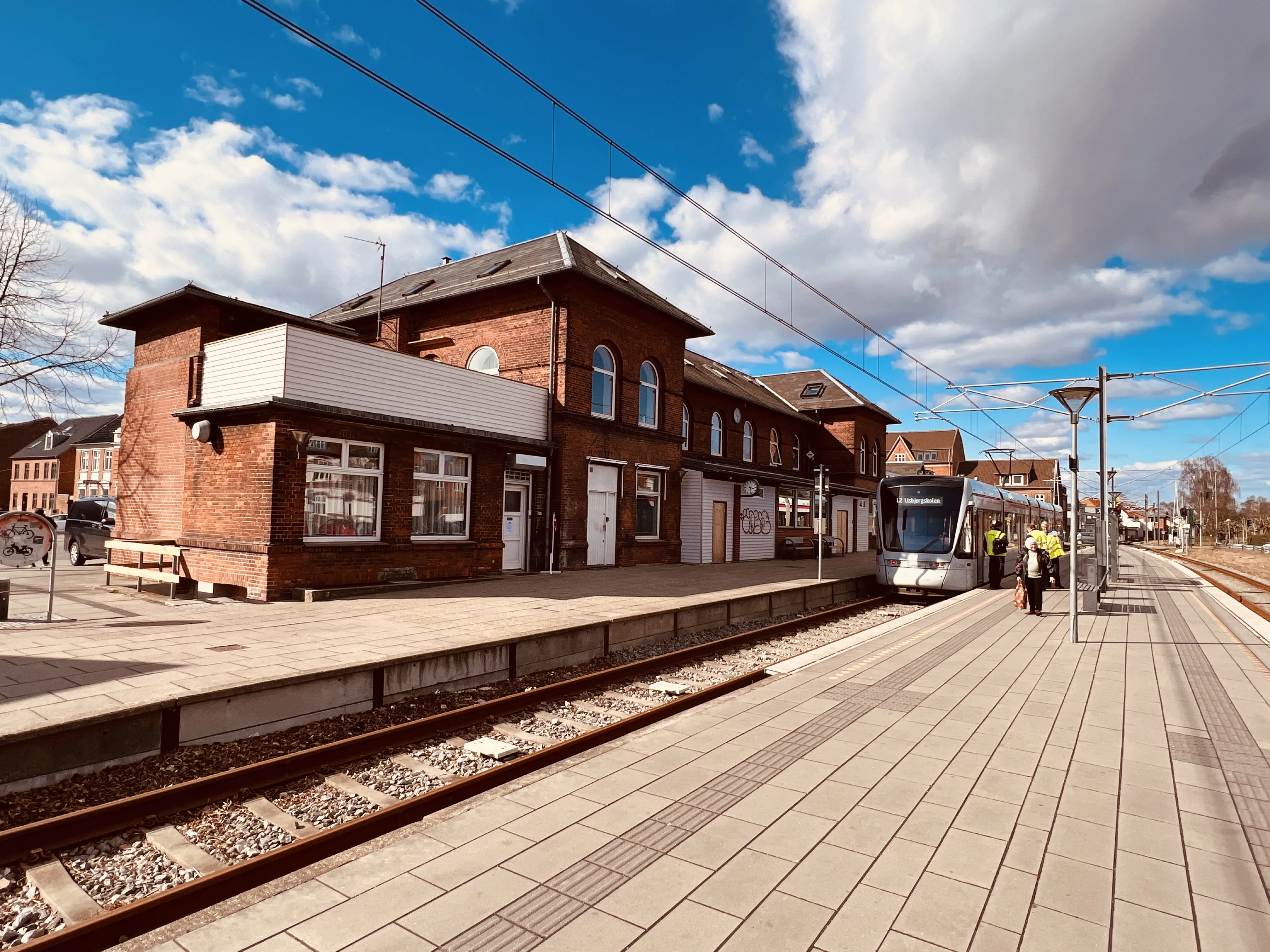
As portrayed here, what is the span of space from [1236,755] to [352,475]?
1247 centimetres

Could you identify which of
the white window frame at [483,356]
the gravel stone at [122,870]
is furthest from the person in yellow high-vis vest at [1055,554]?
the gravel stone at [122,870]

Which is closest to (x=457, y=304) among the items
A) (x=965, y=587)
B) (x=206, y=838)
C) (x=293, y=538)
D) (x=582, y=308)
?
(x=582, y=308)

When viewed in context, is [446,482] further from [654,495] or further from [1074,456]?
[1074,456]

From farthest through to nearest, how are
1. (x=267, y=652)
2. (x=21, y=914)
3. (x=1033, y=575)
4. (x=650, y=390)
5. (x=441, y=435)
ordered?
(x=650, y=390) → (x=441, y=435) → (x=1033, y=575) → (x=267, y=652) → (x=21, y=914)

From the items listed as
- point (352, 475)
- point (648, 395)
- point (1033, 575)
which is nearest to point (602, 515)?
point (648, 395)

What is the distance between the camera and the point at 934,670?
805cm

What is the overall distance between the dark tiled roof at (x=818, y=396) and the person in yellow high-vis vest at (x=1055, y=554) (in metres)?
15.6

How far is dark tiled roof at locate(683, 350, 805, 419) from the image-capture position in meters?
25.5

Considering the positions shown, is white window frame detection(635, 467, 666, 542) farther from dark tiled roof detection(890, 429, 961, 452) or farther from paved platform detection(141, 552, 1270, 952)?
dark tiled roof detection(890, 429, 961, 452)

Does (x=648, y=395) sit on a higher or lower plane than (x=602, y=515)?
higher

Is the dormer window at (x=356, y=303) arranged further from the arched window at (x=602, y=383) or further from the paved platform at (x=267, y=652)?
the paved platform at (x=267, y=652)

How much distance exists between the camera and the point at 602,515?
61.7 feet

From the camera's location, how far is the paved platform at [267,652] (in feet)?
16.9

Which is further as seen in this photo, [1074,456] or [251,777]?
[1074,456]
